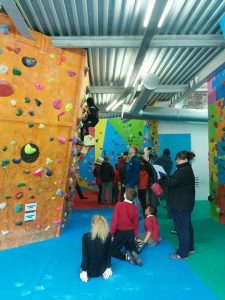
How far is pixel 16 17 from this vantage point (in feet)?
12.8

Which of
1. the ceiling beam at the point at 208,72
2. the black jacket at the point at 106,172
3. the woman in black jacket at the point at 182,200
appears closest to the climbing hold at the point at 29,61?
the woman in black jacket at the point at 182,200

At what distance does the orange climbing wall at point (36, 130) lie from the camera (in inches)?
184

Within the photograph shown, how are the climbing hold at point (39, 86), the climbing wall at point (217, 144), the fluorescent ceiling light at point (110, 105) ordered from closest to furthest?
1. the climbing hold at point (39, 86)
2. the climbing wall at point (217, 144)
3. the fluorescent ceiling light at point (110, 105)

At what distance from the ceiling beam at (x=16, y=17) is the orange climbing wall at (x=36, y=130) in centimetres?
22

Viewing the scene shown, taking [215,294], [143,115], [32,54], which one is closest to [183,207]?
[215,294]

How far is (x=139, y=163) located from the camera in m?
6.57

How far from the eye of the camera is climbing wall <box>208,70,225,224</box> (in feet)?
22.3

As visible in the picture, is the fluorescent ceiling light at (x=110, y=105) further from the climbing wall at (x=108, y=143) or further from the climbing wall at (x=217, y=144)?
the climbing wall at (x=217, y=144)

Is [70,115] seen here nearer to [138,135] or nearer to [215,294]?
[215,294]

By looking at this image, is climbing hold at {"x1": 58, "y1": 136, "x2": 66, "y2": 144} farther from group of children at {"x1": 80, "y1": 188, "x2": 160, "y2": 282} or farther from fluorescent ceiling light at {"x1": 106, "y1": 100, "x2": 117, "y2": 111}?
fluorescent ceiling light at {"x1": 106, "y1": 100, "x2": 117, "y2": 111}

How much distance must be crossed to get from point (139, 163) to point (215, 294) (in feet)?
11.2

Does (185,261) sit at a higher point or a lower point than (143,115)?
lower

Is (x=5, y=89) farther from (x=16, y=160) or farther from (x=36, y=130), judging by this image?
(x=16, y=160)

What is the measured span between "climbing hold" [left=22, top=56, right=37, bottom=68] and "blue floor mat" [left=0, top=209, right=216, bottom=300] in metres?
3.03
